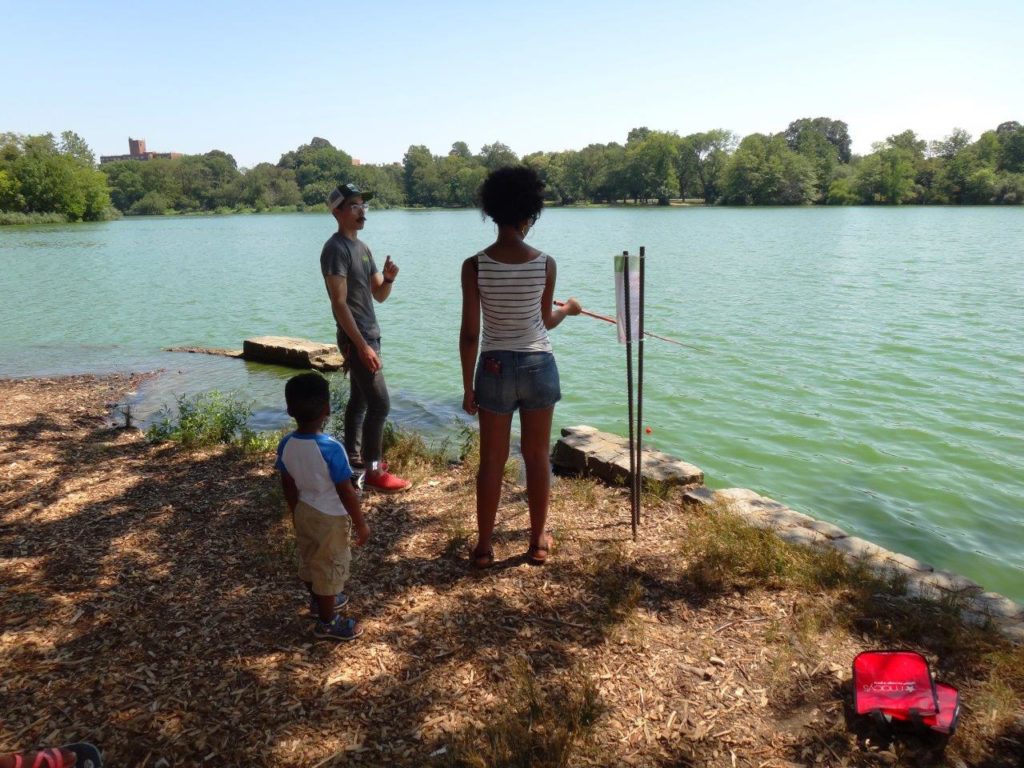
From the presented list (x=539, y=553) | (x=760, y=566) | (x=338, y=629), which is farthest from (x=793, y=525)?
(x=338, y=629)

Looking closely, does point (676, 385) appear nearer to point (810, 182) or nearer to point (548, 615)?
point (548, 615)

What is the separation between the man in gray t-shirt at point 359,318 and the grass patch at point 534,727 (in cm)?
261

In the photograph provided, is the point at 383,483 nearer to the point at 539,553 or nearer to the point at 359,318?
the point at 359,318

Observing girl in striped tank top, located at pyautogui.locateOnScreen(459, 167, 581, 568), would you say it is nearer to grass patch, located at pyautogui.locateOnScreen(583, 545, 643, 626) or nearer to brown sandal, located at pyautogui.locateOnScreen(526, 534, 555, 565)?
brown sandal, located at pyautogui.locateOnScreen(526, 534, 555, 565)

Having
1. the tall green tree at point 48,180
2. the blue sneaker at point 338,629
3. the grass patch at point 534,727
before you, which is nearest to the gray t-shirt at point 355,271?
the blue sneaker at point 338,629

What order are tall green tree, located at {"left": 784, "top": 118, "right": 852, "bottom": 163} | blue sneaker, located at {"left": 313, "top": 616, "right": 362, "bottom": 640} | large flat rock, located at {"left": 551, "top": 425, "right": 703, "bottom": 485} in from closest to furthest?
blue sneaker, located at {"left": 313, "top": 616, "right": 362, "bottom": 640} < large flat rock, located at {"left": 551, "top": 425, "right": 703, "bottom": 485} < tall green tree, located at {"left": 784, "top": 118, "right": 852, "bottom": 163}

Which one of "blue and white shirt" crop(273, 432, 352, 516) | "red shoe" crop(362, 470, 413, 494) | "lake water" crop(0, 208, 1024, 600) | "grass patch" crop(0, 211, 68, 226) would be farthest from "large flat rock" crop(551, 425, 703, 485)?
"grass patch" crop(0, 211, 68, 226)

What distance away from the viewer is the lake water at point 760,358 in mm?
7621

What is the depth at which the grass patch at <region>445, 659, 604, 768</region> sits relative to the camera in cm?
272

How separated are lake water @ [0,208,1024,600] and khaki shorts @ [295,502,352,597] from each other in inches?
211

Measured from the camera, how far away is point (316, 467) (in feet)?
10.6

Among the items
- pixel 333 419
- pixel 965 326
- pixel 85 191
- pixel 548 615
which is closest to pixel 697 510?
pixel 548 615

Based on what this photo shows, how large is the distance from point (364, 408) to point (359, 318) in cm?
82

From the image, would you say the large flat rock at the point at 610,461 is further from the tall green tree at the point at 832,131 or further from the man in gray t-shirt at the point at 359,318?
the tall green tree at the point at 832,131
